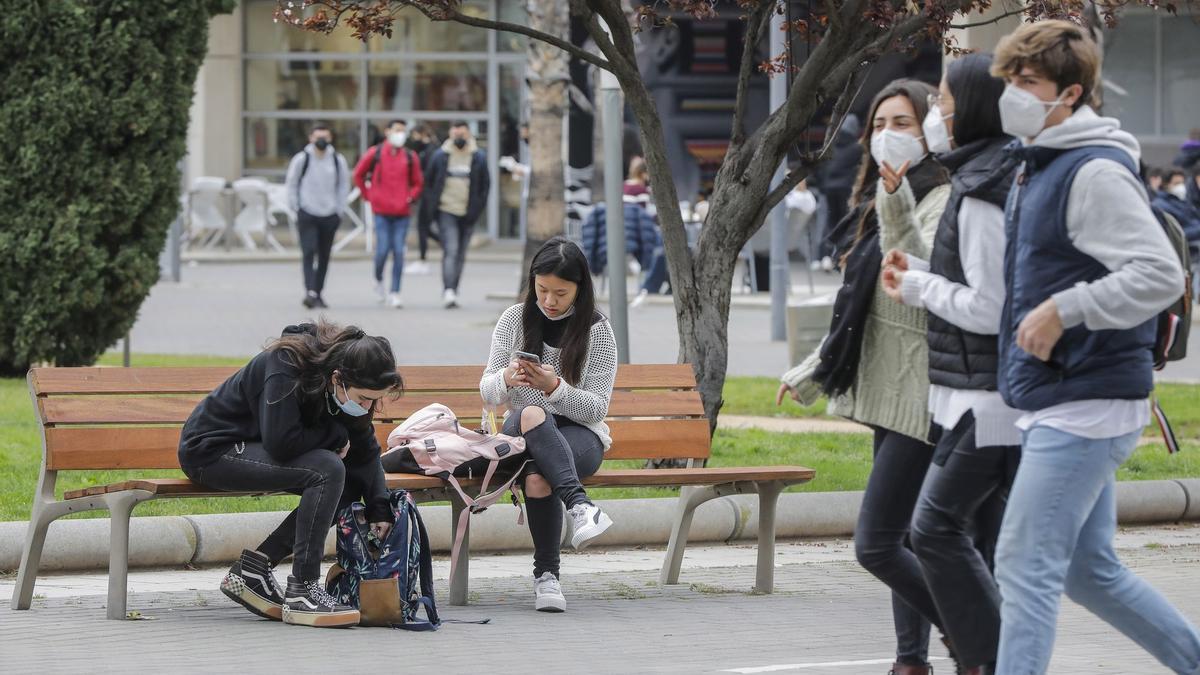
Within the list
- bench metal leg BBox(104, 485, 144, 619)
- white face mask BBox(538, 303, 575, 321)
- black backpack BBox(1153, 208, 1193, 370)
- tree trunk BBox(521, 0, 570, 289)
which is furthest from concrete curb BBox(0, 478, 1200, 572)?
tree trunk BBox(521, 0, 570, 289)

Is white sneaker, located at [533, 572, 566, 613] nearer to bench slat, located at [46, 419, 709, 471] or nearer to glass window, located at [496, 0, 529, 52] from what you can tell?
bench slat, located at [46, 419, 709, 471]

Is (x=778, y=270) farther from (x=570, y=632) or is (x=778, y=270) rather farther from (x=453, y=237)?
(x=570, y=632)

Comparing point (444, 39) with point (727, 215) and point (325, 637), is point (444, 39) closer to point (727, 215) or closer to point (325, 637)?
point (727, 215)

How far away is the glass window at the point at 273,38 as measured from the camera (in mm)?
35062

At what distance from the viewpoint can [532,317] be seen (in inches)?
284

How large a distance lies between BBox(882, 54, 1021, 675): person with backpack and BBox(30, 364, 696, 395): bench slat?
3.04m

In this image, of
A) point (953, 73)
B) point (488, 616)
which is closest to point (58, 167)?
point (488, 616)

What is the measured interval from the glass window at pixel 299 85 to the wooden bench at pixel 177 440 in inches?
1101

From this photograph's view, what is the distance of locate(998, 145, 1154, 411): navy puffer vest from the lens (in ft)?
14.6

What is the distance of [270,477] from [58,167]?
6805mm

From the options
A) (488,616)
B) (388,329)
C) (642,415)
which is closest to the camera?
(488,616)

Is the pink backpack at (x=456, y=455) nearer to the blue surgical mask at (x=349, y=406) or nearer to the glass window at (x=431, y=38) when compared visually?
the blue surgical mask at (x=349, y=406)

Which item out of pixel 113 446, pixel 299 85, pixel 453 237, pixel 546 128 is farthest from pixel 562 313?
pixel 299 85

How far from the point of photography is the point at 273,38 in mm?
35219
